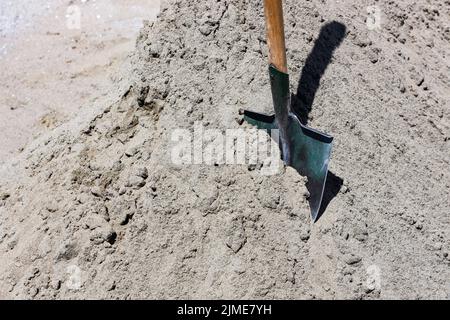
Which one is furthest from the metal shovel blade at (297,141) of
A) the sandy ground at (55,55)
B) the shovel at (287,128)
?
the sandy ground at (55,55)

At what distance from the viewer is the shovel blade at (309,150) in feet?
9.78

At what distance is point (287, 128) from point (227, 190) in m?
0.49

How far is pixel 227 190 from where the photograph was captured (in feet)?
9.58

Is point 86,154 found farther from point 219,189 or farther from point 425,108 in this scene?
point 425,108

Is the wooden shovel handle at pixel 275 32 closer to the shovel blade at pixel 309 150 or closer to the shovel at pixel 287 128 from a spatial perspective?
the shovel at pixel 287 128

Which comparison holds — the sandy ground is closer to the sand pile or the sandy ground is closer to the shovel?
the sand pile

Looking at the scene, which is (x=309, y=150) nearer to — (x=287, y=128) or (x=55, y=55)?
(x=287, y=128)

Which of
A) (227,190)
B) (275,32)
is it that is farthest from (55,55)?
(227,190)

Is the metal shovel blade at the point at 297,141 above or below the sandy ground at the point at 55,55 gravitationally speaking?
above

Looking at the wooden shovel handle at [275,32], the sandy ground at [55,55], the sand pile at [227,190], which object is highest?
the wooden shovel handle at [275,32]

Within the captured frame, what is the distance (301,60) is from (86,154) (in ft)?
4.49

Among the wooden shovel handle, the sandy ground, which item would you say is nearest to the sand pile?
the wooden shovel handle

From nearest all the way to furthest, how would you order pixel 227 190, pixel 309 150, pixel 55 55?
pixel 227 190, pixel 309 150, pixel 55 55

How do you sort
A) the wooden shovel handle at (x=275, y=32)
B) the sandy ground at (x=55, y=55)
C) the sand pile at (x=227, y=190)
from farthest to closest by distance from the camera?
1. the sandy ground at (x=55, y=55)
2. the wooden shovel handle at (x=275, y=32)
3. the sand pile at (x=227, y=190)
